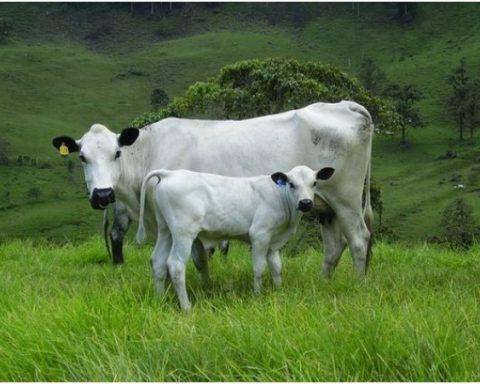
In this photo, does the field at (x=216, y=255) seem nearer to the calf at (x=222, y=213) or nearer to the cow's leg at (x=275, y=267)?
the cow's leg at (x=275, y=267)

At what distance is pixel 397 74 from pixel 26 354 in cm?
13527

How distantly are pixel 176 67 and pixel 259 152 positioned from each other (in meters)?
143

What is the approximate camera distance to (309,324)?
5.52 metres

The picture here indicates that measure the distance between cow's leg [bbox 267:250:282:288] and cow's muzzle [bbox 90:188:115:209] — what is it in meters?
1.94

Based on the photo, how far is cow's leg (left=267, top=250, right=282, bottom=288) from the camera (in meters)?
8.32

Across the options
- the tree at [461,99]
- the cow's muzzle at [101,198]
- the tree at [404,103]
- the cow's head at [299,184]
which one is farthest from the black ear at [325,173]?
the tree at [461,99]

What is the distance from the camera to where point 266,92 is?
95.3ft

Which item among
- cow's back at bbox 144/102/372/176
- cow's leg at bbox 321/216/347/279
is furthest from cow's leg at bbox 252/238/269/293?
cow's leg at bbox 321/216/347/279

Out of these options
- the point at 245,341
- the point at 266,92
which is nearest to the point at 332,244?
the point at 245,341

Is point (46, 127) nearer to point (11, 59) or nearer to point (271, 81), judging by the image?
point (11, 59)

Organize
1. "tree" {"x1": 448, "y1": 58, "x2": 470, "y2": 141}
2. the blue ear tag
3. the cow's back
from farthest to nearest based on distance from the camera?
"tree" {"x1": 448, "y1": 58, "x2": 470, "y2": 141} → the cow's back → the blue ear tag

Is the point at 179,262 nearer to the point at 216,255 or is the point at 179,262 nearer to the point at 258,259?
the point at 258,259

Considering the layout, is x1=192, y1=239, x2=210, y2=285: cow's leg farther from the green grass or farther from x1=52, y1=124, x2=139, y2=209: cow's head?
the green grass

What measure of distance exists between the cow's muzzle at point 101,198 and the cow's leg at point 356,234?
3336mm
